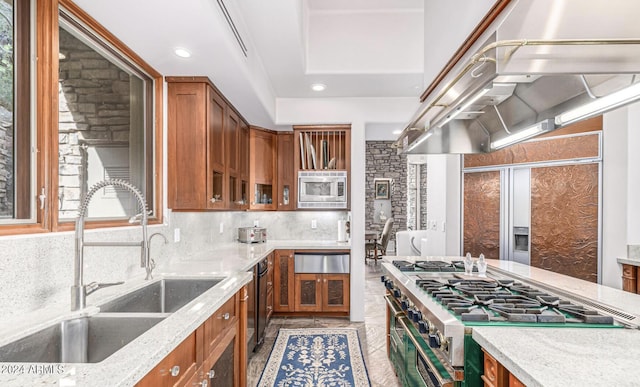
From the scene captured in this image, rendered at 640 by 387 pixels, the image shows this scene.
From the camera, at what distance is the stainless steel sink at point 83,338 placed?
3.92ft

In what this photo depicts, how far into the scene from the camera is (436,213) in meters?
5.37

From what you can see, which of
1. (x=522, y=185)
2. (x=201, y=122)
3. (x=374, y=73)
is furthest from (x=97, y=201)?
(x=522, y=185)

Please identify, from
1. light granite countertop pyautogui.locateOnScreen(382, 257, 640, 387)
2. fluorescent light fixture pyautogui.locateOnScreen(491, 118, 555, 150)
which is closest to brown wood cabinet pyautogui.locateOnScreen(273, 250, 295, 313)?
fluorescent light fixture pyautogui.locateOnScreen(491, 118, 555, 150)

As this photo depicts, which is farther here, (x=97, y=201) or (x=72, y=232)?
(x=97, y=201)

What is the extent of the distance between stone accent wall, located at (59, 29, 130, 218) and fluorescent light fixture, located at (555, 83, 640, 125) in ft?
7.76

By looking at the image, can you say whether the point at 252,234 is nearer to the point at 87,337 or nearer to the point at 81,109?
the point at 81,109

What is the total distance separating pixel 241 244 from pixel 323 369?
179 centimetres

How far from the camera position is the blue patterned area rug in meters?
2.60

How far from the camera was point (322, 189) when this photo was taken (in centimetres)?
423

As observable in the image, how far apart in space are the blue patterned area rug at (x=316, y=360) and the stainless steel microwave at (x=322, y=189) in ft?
4.65

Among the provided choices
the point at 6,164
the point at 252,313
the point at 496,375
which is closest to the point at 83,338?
the point at 6,164

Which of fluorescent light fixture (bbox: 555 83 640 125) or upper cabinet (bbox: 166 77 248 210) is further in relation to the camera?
upper cabinet (bbox: 166 77 248 210)

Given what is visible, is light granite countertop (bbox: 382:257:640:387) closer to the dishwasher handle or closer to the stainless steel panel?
the dishwasher handle

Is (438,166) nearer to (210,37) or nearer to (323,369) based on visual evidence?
(323,369)
